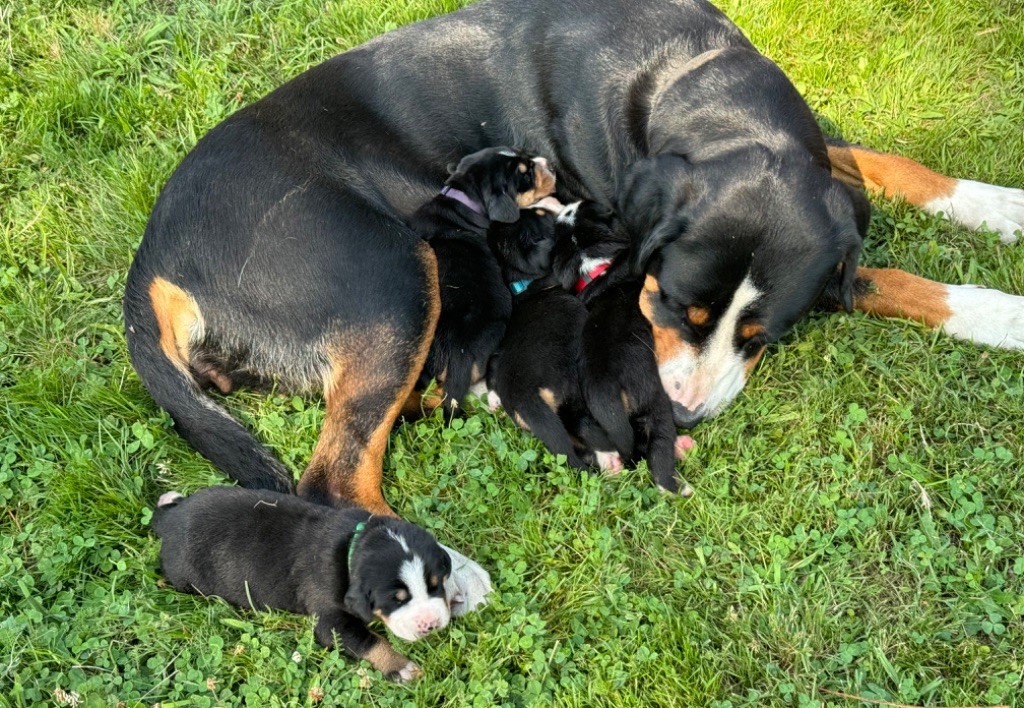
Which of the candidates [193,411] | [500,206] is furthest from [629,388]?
[193,411]

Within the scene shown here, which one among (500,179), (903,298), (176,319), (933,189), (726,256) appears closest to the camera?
(726,256)

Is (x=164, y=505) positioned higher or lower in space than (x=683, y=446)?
higher

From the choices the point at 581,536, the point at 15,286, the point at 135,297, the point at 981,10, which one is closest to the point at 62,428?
the point at 135,297

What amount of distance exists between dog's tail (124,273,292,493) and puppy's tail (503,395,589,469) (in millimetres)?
1021

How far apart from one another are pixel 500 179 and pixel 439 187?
1.19 feet

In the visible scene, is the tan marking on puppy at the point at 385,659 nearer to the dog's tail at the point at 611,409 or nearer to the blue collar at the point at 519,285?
the dog's tail at the point at 611,409

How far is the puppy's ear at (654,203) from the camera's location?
3.51m

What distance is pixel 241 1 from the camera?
552 cm

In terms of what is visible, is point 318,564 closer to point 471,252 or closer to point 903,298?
point 471,252

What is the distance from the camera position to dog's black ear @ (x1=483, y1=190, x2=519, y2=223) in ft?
13.5

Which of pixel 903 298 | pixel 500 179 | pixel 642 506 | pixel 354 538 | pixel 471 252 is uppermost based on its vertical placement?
pixel 500 179

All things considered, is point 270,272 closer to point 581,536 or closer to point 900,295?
point 581,536

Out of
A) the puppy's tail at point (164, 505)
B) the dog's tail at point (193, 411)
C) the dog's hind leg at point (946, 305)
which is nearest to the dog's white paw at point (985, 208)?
Answer: the dog's hind leg at point (946, 305)

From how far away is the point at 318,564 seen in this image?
332 cm
